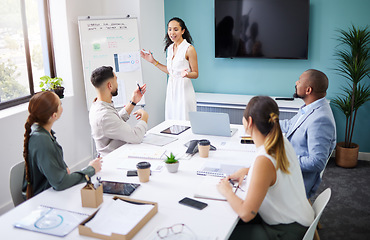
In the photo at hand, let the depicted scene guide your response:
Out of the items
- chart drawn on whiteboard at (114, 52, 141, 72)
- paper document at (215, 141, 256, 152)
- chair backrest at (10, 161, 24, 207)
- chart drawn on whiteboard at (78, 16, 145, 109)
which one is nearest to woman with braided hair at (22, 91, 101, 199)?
chair backrest at (10, 161, 24, 207)

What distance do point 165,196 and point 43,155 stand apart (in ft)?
2.26

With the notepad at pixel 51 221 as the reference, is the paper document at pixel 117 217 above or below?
above

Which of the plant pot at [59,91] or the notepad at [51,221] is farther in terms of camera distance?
the plant pot at [59,91]

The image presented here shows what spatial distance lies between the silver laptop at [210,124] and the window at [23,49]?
192 cm

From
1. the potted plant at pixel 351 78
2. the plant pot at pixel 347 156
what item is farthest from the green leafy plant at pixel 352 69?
the plant pot at pixel 347 156

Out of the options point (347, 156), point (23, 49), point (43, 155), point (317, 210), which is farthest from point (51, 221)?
point (347, 156)

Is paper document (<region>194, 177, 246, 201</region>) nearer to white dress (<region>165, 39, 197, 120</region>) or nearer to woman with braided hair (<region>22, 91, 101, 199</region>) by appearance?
woman with braided hair (<region>22, 91, 101, 199</region>)

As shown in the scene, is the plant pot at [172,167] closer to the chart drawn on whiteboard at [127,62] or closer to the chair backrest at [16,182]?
the chair backrest at [16,182]

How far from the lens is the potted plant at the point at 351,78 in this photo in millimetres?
4340

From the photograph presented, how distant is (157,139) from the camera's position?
120 inches

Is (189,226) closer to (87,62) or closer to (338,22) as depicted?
(87,62)

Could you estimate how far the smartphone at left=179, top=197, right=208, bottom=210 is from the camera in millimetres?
1908

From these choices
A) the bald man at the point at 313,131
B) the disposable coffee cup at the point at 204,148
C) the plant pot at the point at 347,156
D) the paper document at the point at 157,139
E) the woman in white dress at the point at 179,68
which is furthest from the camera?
the plant pot at the point at 347,156

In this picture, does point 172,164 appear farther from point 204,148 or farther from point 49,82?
point 49,82
